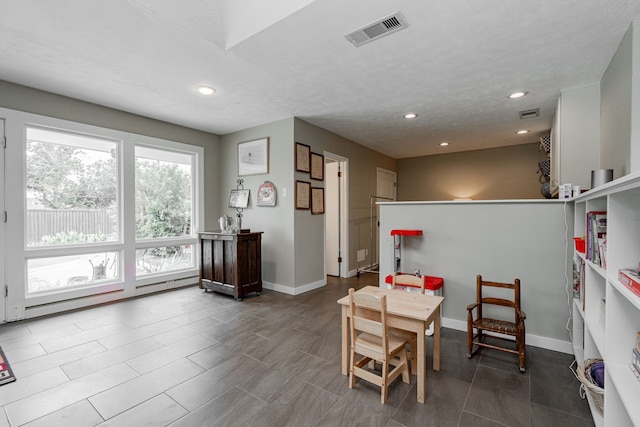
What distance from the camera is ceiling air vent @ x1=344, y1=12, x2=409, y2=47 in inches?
81.7

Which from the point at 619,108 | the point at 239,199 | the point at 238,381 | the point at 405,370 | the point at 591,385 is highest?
the point at 619,108

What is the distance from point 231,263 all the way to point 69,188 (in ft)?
7.38

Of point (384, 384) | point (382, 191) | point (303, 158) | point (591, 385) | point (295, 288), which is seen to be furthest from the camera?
point (382, 191)

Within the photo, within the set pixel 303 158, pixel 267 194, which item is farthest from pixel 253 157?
pixel 303 158

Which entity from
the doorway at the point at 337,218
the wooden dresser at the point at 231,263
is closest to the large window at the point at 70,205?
the wooden dresser at the point at 231,263

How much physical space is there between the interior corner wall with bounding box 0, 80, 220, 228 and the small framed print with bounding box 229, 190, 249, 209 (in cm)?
42

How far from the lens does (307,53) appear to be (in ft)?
8.32

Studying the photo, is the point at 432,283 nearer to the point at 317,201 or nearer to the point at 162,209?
the point at 317,201

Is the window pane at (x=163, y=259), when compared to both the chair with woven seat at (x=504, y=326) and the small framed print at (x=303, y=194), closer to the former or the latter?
the small framed print at (x=303, y=194)

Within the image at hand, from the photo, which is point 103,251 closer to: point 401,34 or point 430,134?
point 401,34

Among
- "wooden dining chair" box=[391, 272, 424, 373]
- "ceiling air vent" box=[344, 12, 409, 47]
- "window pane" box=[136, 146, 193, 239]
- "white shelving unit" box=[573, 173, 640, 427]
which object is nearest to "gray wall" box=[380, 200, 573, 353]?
"wooden dining chair" box=[391, 272, 424, 373]

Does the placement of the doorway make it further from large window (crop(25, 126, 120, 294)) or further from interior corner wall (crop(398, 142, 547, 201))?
large window (crop(25, 126, 120, 294))

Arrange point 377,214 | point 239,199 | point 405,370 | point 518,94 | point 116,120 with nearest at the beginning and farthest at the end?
point 405,370, point 518,94, point 116,120, point 239,199, point 377,214

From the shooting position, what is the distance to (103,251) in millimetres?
3953
